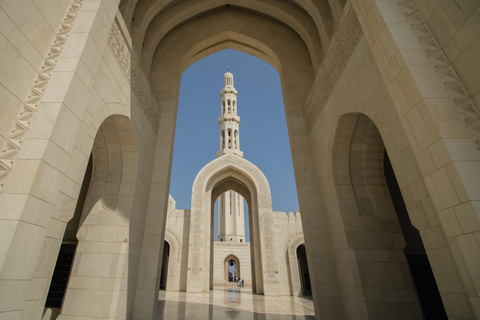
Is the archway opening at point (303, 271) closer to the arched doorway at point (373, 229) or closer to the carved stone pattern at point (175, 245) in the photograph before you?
the carved stone pattern at point (175, 245)

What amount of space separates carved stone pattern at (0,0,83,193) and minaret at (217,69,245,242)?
42.1 ft

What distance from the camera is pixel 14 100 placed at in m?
2.22

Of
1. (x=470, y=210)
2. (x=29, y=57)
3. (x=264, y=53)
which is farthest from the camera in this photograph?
(x=264, y=53)

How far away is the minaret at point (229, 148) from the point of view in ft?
57.6

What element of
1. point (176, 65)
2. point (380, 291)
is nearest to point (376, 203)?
point (380, 291)

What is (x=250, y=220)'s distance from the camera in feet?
44.6

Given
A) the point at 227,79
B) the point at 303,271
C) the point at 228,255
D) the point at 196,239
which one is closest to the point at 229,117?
the point at 227,79

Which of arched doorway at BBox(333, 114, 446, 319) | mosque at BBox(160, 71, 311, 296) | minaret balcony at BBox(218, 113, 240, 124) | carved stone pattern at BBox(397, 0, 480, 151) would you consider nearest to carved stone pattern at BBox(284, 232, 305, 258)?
mosque at BBox(160, 71, 311, 296)

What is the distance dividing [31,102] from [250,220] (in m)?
12.1

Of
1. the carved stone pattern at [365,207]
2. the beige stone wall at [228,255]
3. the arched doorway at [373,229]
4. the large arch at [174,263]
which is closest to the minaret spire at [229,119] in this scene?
the large arch at [174,263]

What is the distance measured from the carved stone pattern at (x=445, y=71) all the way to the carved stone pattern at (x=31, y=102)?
11.6 feet

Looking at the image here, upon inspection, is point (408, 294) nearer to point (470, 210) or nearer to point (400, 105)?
point (470, 210)

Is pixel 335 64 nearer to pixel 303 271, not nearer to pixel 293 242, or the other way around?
pixel 293 242

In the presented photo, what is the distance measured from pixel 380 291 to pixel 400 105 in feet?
9.01
